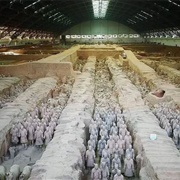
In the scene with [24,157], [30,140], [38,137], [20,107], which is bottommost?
[24,157]

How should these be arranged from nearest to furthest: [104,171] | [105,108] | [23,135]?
1. [104,171]
2. [23,135]
3. [105,108]

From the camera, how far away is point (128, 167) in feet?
21.2

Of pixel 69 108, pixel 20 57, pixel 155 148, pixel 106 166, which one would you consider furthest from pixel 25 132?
pixel 20 57

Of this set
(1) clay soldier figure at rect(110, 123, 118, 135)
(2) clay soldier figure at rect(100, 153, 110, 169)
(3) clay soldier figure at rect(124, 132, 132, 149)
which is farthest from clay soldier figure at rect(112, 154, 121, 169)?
(1) clay soldier figure at rect(110, 123, 118, 135)

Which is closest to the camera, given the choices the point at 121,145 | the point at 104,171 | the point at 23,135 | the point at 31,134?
the point at 104,171

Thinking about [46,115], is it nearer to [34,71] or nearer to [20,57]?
[34,71]

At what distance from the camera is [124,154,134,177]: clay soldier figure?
6.47 meters

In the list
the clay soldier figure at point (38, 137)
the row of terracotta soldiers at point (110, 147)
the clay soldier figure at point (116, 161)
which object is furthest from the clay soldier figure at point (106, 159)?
the clay soldier figure at point (38, 137)

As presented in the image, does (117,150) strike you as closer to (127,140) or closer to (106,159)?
(127,140)

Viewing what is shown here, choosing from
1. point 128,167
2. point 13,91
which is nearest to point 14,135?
point 128,167

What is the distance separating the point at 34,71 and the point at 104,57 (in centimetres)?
1208

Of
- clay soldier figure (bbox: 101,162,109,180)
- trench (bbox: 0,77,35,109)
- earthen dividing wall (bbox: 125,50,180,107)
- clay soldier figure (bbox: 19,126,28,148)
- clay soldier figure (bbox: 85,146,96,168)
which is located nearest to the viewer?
clay soldier figure (bbox: 101,162,109,180)

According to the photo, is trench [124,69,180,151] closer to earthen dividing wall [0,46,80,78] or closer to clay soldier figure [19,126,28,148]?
clay soldier figure [19,126,28,148]

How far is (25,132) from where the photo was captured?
8156mm
